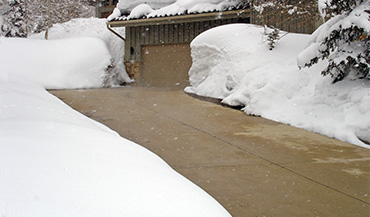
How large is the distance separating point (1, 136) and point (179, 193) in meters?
1.35

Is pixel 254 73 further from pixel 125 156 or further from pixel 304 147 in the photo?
pixel 125 156

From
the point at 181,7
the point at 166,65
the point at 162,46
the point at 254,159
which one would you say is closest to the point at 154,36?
the point at 162,46

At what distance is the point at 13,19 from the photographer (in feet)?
51.3

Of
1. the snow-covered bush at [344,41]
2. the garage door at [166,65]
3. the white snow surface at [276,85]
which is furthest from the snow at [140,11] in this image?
the snow-covered bush at [344,41]

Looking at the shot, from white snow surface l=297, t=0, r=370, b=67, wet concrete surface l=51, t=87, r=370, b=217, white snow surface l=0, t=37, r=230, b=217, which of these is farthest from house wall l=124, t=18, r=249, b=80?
white snow surface l=0, t=37, r=230, b=217

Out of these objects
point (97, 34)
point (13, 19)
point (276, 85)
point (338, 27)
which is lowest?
point (276, 85)

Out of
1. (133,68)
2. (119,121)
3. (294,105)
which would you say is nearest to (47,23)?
(133,68)

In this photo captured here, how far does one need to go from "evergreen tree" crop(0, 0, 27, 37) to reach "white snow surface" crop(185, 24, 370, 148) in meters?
9.42

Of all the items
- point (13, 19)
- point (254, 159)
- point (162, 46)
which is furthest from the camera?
point (13, 19)

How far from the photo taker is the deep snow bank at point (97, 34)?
1599 cm

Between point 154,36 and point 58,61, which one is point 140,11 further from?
point 58,61

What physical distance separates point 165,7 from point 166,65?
2.35m

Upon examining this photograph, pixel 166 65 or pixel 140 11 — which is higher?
pixel 140 11

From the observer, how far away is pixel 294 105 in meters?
6.66
